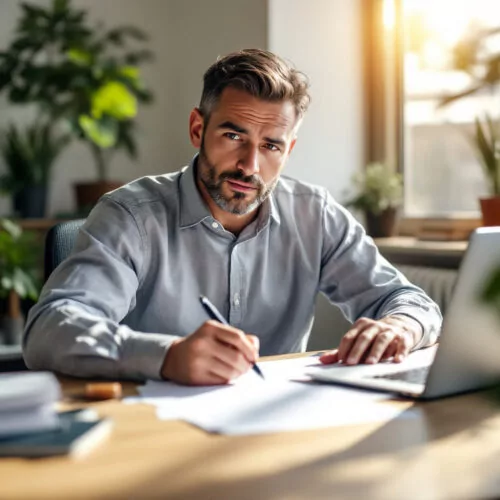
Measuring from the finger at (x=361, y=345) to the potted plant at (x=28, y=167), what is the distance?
2665 mm

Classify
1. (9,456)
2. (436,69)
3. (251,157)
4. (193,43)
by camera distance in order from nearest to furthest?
(9,456)
(251,157)
(436,69)
(193,43)

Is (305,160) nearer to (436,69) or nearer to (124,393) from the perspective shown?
(436,69)

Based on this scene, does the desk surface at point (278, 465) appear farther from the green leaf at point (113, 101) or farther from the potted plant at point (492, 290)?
the green leaf at point (113, 101)

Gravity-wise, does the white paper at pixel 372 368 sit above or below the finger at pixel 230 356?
below

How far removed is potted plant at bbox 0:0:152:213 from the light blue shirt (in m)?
1.99

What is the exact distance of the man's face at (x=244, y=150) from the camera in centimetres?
173

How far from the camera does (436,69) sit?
127 inches

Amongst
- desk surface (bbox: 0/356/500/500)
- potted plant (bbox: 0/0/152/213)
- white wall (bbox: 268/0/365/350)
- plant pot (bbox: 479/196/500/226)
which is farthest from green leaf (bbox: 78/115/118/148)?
desk surface (bbox: 0/356/500/500)

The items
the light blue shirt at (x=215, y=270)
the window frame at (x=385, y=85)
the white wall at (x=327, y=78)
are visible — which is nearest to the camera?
the light blue shirt at (x=215, y=270)

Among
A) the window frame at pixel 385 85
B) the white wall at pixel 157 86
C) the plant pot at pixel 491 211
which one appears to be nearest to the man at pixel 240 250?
the plant pot at pixel 491 211

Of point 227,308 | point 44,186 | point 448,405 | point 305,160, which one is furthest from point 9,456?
point 44,186

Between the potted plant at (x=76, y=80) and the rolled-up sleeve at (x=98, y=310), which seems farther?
the potted plant at (x=76, y=80)

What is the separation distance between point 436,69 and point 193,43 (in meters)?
1.19

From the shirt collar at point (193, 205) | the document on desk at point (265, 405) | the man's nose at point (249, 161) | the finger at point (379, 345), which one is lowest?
the finger at point (379, 345)
